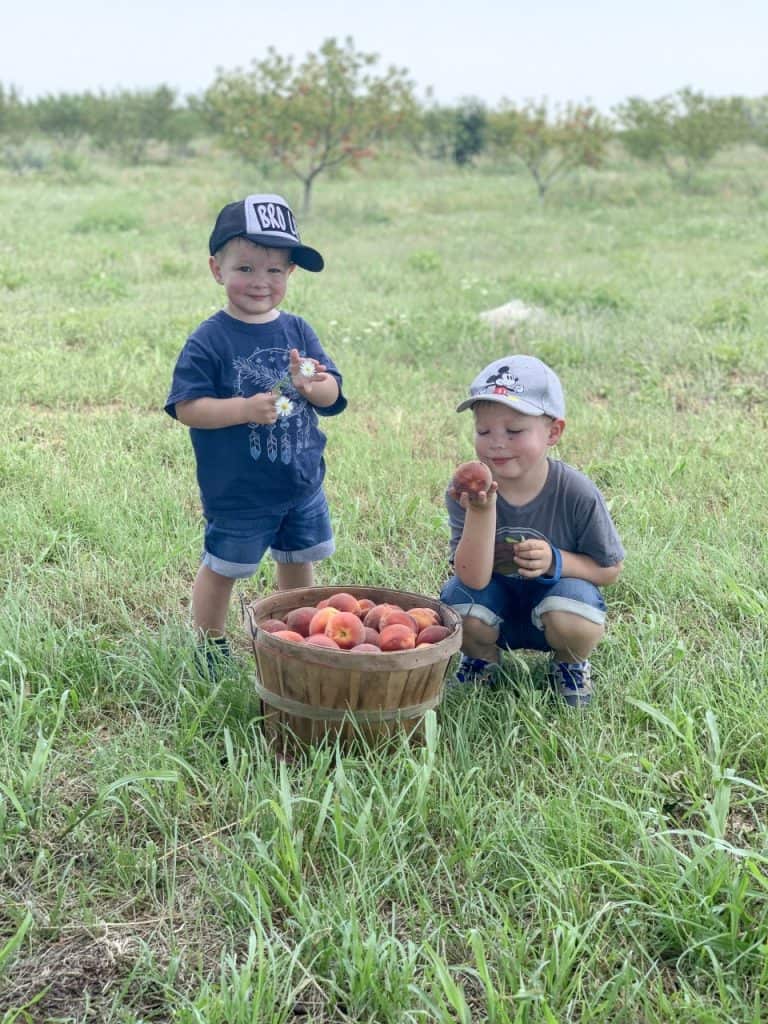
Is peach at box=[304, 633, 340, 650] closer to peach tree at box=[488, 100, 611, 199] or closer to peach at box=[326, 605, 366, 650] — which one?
peach at box=[326, 605, 366, 650]

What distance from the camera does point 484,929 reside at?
2.20 metres

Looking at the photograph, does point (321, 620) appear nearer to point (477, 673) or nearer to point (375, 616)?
point (375, 616)

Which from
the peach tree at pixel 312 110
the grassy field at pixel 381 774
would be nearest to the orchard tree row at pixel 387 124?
the peach tree at pixel 312 110

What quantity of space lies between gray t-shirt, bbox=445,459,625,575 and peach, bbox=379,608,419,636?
14.9 inches

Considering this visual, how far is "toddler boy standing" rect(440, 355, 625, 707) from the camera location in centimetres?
300

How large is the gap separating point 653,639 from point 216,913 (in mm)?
1821

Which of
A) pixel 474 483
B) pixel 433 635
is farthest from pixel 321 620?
pixel 474 483

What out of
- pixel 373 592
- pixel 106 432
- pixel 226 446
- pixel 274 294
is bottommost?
pixel 106 432

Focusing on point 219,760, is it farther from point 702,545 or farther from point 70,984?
point 702,545

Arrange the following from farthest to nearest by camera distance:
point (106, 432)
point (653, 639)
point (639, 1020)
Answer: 1. point (106, 432)
2. point (653, 639)
3. point (639, 1020)

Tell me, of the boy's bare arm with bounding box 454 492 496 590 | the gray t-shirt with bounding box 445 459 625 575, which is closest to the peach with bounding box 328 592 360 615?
the boy's bare arm with bounding box 454 492 496 590

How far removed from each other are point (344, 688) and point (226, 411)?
94cm

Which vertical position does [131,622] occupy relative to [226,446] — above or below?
below

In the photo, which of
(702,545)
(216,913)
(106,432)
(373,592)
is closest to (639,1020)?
(216,913)
